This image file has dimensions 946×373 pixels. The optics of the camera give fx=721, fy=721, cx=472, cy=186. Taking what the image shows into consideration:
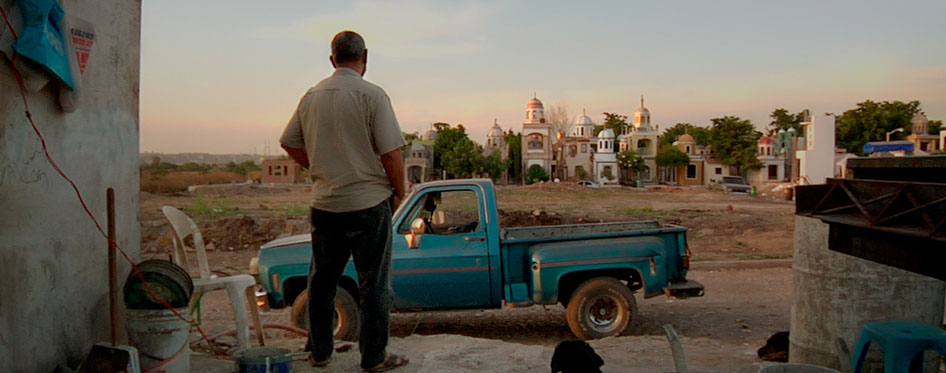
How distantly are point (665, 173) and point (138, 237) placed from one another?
7107 cm

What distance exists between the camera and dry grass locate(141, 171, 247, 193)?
35094mm

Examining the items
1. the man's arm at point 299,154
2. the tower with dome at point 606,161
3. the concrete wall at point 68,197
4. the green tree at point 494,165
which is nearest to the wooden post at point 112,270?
the concrete wall at point 68,197

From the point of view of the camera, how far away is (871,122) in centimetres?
6975

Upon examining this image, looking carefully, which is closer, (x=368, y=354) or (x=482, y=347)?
(x=368, y=354)

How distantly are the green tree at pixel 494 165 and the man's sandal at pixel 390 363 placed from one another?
60.0 m

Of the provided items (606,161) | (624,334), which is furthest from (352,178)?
(606,161)

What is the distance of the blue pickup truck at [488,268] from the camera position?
7164 mm

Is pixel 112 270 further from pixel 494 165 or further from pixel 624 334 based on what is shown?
pixel 494 165

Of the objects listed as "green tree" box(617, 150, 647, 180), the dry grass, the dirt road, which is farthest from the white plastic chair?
"green tree" box(617, 150, 647, 180)

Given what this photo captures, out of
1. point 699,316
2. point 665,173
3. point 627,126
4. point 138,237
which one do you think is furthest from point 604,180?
point 138,237

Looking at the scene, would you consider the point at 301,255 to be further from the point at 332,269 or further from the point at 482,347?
the point at 332,269

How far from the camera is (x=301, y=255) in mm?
7098

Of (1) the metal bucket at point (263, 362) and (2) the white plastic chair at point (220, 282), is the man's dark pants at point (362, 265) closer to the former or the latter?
(1) the metal bucket at point (263, 362)

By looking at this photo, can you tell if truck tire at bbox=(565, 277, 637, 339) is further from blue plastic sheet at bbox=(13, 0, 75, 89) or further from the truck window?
blue plastic sheet at bbox=(13, 0, 75, 89)
